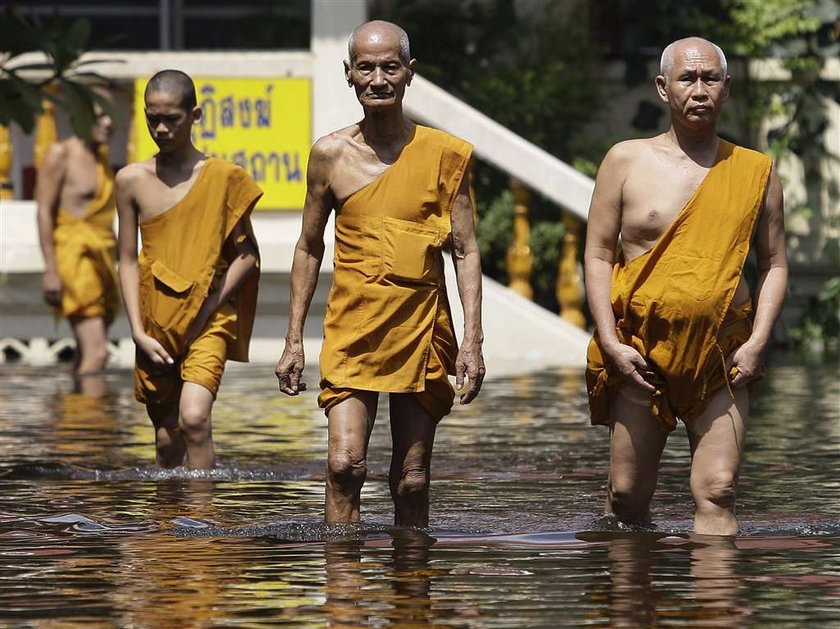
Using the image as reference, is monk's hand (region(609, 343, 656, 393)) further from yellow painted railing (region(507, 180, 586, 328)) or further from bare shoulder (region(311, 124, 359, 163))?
yellow painted railing (region(507, 180, 586, 328))

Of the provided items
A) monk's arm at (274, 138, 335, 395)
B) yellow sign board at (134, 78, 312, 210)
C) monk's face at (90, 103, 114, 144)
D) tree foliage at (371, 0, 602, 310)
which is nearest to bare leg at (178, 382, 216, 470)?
monk's arm at (274, 138, 335, 395)

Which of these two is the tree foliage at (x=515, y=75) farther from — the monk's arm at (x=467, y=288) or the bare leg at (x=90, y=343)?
the monk's arm at (x=467, y=288)

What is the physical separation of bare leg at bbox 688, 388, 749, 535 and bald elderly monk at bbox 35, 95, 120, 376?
8.57 metres

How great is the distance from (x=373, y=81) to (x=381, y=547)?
1491 millimetres

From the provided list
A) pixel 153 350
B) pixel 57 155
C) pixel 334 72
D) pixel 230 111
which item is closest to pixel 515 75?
pixel 334 72

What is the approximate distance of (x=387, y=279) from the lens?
791 centimetres

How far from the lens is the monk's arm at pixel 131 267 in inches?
390

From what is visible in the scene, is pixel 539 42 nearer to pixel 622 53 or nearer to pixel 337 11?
pixel 622 53

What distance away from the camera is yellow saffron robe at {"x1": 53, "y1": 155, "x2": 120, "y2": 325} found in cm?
1591

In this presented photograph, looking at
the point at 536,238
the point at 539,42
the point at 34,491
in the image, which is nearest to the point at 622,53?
the point at 539,42

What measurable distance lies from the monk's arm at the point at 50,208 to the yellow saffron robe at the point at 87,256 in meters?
0.13

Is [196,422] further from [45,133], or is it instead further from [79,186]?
[45,133]

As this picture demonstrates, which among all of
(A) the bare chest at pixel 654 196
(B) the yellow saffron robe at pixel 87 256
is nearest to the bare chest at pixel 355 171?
(A) the bare chest at pixel 654 196

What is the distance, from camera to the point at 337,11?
17047 mm
